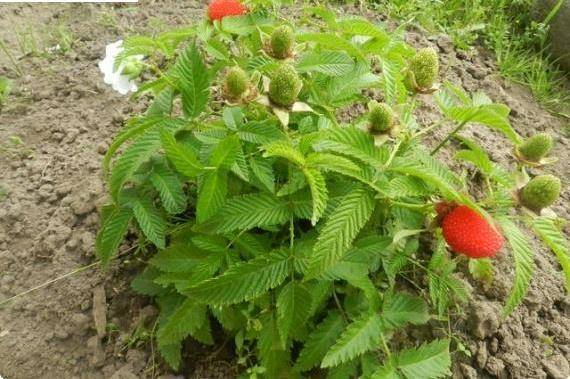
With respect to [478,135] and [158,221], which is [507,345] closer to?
[478,135]

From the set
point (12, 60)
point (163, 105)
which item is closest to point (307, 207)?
point (163, 105)

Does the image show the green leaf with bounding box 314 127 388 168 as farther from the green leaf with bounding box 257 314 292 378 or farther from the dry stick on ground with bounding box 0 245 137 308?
the dry stick on ground with bounding box 0 245 137 308

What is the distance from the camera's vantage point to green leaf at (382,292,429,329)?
49.5 inches

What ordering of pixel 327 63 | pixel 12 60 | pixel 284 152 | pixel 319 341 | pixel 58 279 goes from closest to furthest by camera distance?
1. pixel 284 152
2. pixel 319 341
3. pixel 327 63
4. pixel 58 279
5. pixel 12 60

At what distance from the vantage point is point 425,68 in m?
1.25

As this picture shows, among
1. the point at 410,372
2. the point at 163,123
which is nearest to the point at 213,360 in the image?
the point at 410,372

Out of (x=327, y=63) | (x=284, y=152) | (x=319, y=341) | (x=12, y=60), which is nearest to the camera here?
(x=284, y=152)

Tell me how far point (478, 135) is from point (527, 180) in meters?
0.79

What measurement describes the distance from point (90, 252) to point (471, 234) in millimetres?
1083

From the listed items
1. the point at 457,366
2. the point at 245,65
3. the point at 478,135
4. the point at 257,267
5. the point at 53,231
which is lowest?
the point at 53,231

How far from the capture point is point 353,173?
3.60ft

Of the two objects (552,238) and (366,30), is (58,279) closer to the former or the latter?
(366,30)

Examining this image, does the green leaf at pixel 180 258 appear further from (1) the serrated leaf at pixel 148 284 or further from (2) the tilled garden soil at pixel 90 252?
(2) the tilled garden soil at pixel 90 252

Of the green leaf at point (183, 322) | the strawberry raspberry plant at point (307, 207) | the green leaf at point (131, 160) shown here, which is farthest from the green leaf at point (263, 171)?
the green leaf at point (183, 322)
